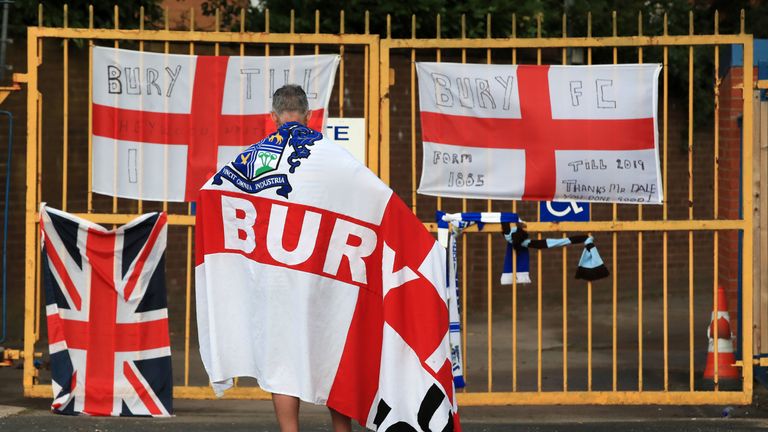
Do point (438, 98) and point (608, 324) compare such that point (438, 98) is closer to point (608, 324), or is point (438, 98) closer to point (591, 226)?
point (591, 226)

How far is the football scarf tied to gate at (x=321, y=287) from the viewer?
571 centimetres

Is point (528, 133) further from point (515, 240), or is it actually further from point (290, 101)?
point (290, 101)

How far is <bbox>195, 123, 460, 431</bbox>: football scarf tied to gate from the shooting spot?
5711mm

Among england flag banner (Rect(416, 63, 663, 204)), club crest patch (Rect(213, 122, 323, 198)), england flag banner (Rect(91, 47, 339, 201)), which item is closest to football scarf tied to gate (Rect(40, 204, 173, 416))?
england flag banner (Rect(91, 47, 339, 201))

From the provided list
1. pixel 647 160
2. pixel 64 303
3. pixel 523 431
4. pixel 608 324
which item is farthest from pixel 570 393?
pixel 608 324

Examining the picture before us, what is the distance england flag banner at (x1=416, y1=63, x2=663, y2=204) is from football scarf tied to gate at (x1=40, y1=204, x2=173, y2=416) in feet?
6.18

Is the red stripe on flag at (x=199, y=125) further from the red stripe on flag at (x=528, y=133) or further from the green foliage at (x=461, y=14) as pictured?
the green foliage at (x=461, y=14)

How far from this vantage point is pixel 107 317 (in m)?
7.86

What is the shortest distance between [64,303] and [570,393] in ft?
10.5

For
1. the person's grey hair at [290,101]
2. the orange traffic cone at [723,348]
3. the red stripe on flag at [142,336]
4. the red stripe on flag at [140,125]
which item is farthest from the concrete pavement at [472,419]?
the person's grey hair at [290,101]

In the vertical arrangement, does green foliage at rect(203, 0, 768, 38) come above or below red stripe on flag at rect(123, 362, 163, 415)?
above

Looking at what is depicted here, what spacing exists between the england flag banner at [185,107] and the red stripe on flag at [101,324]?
0.51 metres

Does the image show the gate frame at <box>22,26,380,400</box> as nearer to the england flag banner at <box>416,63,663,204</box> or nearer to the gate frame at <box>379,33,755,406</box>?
the gate frame at <box>379,33,755,406</box>

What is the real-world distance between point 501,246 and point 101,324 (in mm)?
6710
